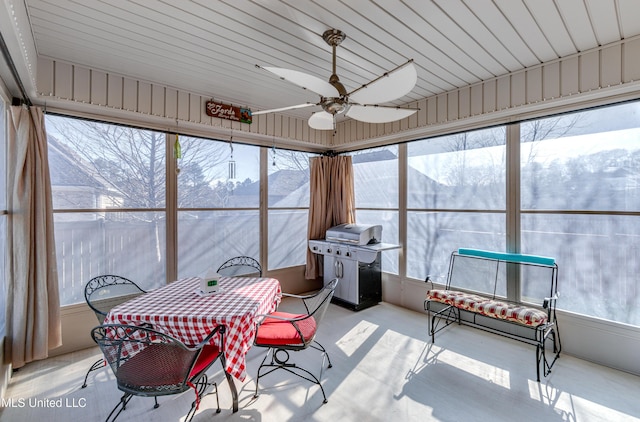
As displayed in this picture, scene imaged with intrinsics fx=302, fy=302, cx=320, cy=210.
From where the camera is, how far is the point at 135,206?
3.10 metres

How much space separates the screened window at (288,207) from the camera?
4.27 meters

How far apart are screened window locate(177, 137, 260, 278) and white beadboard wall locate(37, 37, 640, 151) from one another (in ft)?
1.00

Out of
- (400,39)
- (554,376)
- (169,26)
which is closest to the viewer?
(169,26)

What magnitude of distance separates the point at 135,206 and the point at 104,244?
0.45m

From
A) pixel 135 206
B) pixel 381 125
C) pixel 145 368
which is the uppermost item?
pixel 381 125

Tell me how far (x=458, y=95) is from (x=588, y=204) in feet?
5.14

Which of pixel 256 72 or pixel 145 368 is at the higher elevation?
pixel 256 72

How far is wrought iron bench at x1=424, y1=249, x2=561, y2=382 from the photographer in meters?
2.50

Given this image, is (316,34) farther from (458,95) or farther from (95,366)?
(95,366)

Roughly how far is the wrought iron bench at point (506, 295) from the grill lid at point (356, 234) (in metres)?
1.00

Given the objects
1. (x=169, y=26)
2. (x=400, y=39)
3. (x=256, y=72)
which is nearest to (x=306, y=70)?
(x=256, y=72)

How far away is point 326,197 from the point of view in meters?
4.62

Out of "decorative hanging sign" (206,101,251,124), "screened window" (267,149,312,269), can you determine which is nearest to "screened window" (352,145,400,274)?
"screened window" (267,149,312,269)

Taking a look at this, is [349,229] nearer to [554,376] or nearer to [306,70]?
[306,70]
